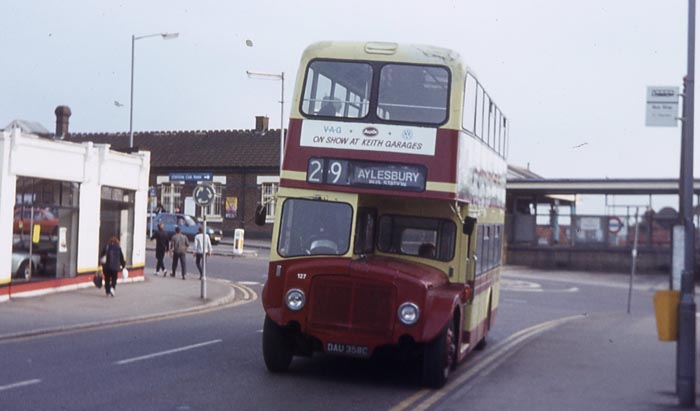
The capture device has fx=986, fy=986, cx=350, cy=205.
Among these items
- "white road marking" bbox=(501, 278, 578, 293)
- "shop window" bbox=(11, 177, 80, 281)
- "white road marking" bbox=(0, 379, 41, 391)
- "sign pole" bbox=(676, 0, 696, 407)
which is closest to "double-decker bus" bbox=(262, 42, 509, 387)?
"sign pole" bbox=(676, 0, 696, 407)

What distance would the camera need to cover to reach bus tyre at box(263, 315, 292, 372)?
40.9 ft

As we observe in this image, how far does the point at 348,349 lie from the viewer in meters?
11.9

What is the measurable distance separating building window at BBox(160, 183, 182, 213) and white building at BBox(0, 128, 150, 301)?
32802 millimetres

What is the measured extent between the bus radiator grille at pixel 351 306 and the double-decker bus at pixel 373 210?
0.01 m

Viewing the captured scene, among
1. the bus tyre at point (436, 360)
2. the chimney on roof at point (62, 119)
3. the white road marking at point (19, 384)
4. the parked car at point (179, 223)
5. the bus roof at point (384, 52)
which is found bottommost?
the white road marking at point (19, 384)

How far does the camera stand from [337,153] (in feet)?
41.0

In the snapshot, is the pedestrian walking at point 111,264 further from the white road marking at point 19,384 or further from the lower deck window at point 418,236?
the white road marking at point 19,384

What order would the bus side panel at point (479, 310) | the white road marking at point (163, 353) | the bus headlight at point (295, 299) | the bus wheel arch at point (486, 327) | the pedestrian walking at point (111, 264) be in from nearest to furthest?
the bus headlight at point (295, 299) → the white road marking at point (163, 353) → the bus side panel at point (479, 310) → the bus wheel arch at point (486, 327) → the pedestrian walking at point (111, 264)

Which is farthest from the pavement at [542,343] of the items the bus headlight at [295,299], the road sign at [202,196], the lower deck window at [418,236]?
the road sign at [202,196]

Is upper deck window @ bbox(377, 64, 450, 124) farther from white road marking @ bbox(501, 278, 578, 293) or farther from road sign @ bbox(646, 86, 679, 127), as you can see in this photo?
white road marking @ bbox(501, 278, 578, 293)

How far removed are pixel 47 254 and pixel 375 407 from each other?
1581 centimetres

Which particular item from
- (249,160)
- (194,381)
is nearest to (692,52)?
(194,381)

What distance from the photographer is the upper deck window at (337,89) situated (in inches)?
498

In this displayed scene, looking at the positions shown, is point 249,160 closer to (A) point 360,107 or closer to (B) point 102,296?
(B) point 102,296
